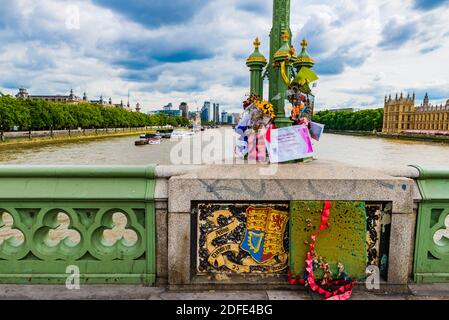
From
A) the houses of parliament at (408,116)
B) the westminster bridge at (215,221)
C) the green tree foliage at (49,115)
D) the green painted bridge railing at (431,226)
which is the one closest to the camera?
the westminster bridge at (215,221)

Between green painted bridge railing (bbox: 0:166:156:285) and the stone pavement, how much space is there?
0.34ft

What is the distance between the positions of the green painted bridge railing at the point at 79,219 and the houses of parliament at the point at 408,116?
505 ft

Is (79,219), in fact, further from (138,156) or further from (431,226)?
(138,156)

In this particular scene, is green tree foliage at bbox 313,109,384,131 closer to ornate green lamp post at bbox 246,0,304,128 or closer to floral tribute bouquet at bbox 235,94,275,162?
ornate green lamp post at bbox 246,0,304,128

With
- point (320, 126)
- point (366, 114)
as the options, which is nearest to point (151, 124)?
point (366, 114)

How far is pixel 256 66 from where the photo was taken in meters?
7.74

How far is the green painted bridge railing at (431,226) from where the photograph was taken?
380 cm

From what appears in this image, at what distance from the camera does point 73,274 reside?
3.75m

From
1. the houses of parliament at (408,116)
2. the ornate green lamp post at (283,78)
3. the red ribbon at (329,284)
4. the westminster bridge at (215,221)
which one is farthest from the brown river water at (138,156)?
the houses of parliament at (408,116)

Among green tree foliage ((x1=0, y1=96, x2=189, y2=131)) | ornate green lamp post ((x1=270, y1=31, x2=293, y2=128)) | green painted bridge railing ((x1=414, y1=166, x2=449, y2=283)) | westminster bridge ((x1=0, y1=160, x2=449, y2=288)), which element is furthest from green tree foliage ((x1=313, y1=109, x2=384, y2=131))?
westminster bridge ((x1=0, y1=160, x2=449, y2=288))

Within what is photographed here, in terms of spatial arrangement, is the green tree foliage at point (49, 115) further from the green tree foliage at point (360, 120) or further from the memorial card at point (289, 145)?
the green tree foliage at point (360, 120)

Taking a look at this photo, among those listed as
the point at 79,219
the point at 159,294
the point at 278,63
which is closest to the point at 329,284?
the point at 159,294

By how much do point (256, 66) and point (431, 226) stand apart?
16.4 ft
